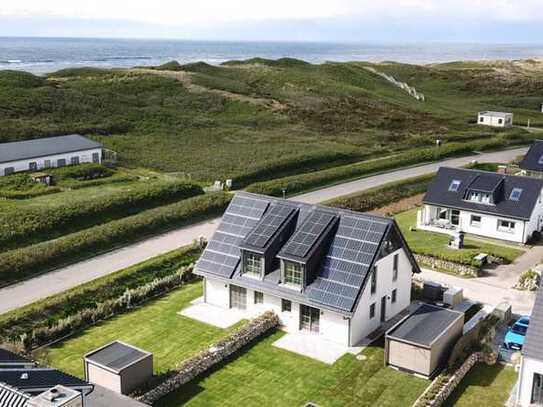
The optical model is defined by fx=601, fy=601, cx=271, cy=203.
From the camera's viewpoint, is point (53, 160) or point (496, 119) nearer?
point (53, 160)

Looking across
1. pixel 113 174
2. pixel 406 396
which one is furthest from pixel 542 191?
pixel 113 174

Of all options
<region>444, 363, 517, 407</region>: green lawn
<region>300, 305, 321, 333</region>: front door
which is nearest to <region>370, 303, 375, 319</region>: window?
<region>300, 305, 321, 333</region>: front door

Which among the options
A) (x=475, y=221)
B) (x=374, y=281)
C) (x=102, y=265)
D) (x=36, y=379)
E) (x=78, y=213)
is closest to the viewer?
(x=36, y=379)

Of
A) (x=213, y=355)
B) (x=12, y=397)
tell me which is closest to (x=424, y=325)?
(x=213, y=355)

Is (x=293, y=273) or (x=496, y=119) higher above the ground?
(x=496, y=119)

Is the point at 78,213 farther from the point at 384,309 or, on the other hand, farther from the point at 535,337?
the point at 535,337

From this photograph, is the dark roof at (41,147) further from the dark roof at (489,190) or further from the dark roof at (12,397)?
the dark roof at (12,397)

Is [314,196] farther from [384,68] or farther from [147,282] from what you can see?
[384,68]

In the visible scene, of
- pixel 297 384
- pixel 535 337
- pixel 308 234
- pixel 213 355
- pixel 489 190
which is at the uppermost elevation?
pixel 308 234

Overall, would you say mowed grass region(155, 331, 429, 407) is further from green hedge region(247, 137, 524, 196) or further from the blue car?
green hedge region(247, 137, 524, 196)
